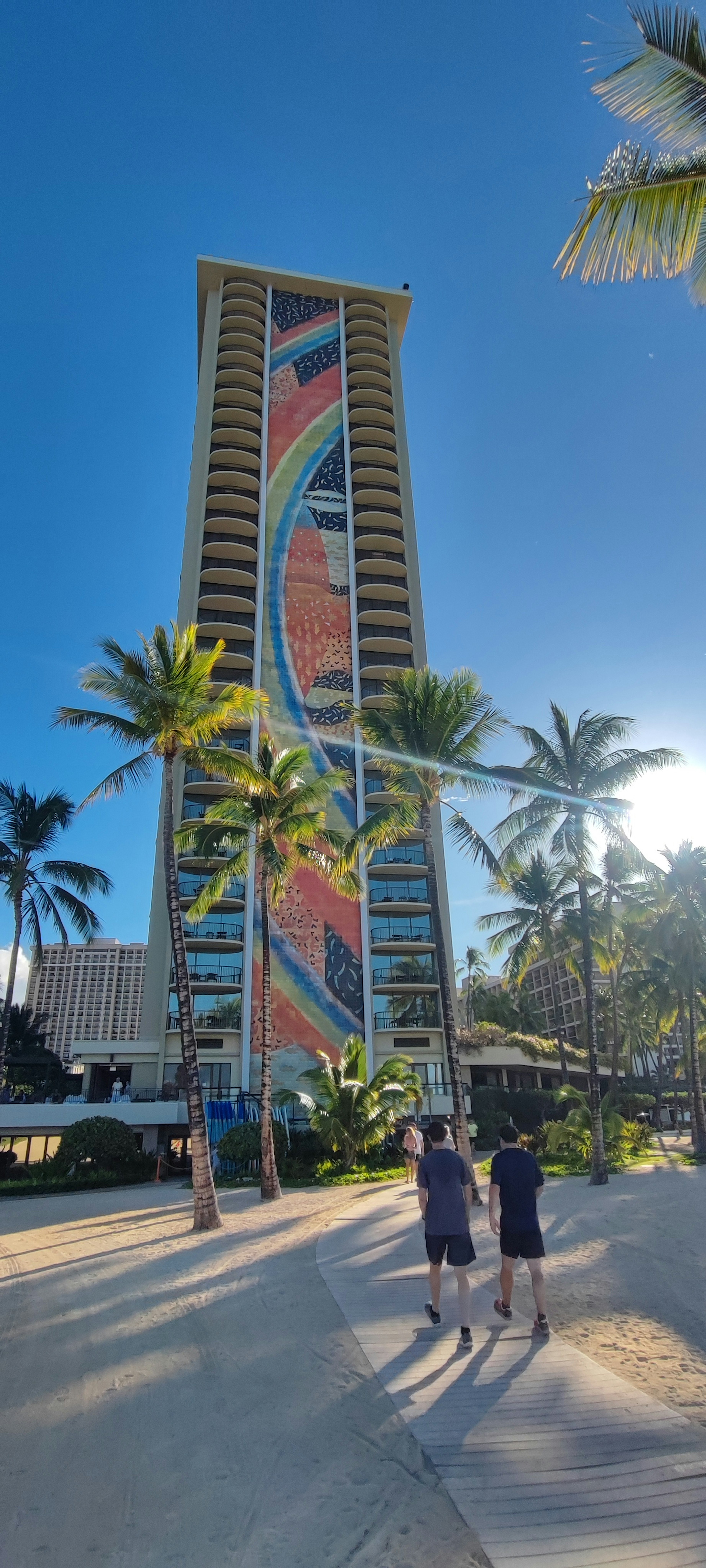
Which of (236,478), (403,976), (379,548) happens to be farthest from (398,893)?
(236,478)

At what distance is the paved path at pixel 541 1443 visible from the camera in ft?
11.8

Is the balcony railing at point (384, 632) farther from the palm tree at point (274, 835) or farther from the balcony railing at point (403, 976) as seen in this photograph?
the palm tree at point (274, 835)

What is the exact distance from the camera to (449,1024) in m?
16.4

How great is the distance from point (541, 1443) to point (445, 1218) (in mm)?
2141

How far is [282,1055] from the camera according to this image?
122 ft

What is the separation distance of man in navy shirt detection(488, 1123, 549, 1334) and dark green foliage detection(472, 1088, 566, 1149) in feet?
Answer: 102

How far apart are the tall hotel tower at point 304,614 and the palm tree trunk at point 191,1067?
64.7 feet

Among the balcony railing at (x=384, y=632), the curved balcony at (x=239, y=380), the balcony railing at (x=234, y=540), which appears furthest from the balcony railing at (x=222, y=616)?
the curved balcony at (x=239, y=380)

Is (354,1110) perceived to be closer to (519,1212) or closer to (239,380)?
(519,1212)

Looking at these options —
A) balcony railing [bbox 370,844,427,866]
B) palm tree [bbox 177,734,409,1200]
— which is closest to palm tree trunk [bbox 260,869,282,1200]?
palm tree [bbox 177,734,409,1200]

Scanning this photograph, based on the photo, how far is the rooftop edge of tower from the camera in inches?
2168

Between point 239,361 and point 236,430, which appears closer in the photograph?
point 236,430

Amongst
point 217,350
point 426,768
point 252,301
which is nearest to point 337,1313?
point 426,768

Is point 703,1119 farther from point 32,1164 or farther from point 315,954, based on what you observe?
point 32,1164
